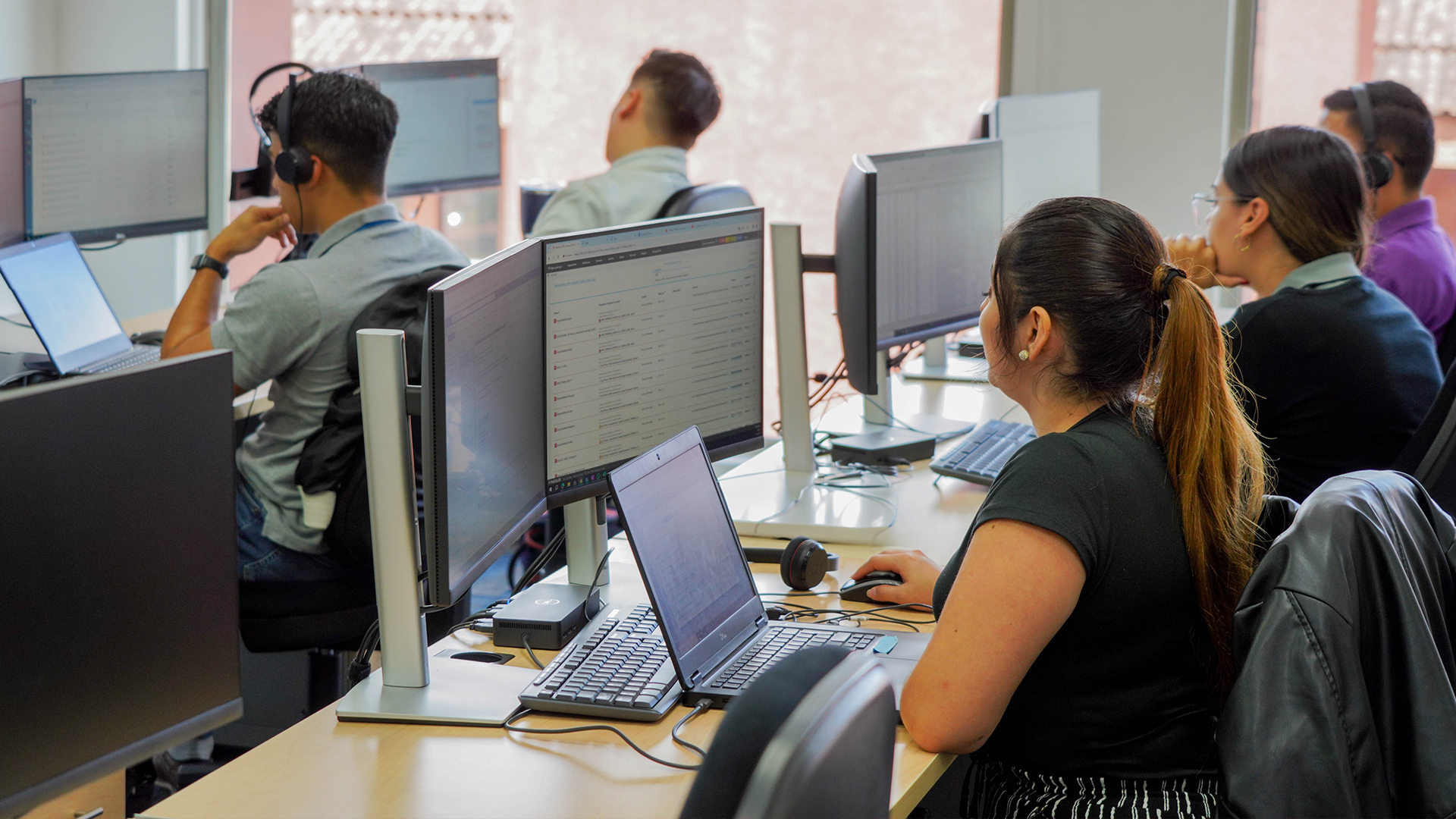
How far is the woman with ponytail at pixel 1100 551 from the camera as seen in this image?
1.26m

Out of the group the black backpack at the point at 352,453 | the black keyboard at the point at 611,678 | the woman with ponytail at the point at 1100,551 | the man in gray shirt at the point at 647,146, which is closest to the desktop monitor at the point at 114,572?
the black keyboard at the point at 611,678

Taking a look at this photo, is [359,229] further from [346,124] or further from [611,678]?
[611,678]

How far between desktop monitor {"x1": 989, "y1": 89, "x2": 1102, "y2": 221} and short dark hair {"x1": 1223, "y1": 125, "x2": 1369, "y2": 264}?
619 mm

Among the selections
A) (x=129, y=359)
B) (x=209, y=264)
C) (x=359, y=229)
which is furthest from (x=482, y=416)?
(x=129, y=359)

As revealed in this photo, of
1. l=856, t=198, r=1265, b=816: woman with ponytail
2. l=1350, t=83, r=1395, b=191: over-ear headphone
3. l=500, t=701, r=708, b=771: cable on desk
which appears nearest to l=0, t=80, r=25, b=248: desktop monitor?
l=500, t=701, r=708, b=771: cable on desk

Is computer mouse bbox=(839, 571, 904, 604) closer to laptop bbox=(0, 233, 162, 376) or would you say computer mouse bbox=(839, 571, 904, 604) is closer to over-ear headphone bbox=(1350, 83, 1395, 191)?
laptop bbox=(0, 233, 162, 376)

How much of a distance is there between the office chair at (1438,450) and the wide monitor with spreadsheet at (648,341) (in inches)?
39.2

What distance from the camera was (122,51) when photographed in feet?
14.0

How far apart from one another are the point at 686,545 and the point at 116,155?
236cm

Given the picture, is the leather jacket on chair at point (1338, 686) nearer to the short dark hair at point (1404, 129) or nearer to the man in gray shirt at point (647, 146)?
the man in gray shirt at point (647, 146)

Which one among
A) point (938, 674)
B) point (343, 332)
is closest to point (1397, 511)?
point (938, 674)

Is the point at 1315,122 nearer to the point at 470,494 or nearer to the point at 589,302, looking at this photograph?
the point at 589,302

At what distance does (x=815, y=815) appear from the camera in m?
0.67

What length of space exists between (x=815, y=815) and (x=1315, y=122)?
3.56 meters
